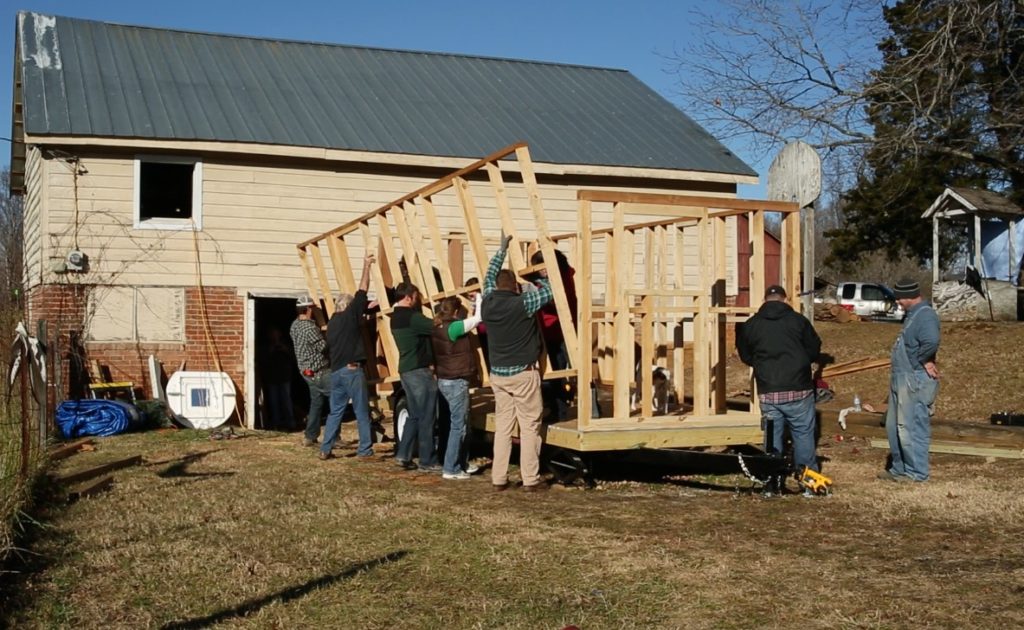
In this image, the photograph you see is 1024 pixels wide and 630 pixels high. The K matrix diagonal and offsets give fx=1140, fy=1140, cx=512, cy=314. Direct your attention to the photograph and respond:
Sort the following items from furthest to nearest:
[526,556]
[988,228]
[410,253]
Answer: [988,228]
[410,253]
[526,556]

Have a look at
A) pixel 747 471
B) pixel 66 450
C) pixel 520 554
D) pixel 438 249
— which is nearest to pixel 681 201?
pixel 747 471

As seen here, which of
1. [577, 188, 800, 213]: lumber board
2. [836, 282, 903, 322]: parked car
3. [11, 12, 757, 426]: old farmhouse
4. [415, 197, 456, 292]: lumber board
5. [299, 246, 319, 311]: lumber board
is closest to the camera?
[577, 188, 800, 213]: lumber board

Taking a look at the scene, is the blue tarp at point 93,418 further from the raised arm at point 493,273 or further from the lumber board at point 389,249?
the raised arm at point 493,273

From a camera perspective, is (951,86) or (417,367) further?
(951,86)

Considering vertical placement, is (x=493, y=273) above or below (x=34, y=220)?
below

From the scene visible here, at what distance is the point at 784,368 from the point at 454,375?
313 cm

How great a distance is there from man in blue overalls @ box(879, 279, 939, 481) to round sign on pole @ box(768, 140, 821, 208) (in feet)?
7.28

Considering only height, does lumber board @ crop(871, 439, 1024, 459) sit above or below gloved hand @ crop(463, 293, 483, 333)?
below

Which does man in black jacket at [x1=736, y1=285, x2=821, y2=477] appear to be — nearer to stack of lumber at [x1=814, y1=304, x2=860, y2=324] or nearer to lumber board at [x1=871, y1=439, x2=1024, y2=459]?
lumber board at [x1=871, y1=439, x2=1024, y2=459]

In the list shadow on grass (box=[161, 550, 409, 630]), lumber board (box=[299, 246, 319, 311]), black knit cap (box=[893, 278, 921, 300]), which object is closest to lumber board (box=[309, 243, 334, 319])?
lumber board (box=[299, 246, 319, 311])

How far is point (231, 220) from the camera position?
56.3ft

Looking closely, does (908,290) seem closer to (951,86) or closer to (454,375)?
(454,375)

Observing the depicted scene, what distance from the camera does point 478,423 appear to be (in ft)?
37.6

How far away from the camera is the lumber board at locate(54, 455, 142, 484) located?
32.9ft
